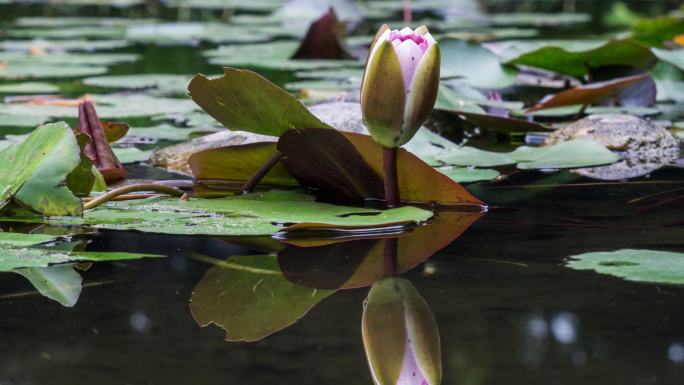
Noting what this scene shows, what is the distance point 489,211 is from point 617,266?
36 cm

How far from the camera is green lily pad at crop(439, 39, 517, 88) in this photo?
269 centimetres

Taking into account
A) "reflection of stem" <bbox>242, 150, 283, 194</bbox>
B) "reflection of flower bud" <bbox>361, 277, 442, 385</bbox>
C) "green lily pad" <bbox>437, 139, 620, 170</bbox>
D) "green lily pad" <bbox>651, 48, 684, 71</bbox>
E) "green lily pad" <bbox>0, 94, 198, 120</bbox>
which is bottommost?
"green lily pad" <bbox>0, 94, 198, 120</bbox>

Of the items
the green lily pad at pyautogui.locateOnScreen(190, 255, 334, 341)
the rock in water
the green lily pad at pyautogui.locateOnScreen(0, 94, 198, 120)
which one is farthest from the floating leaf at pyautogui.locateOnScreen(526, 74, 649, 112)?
the green lily pad at pyautogui.locateOnScreen(190, 255, 334, 341)

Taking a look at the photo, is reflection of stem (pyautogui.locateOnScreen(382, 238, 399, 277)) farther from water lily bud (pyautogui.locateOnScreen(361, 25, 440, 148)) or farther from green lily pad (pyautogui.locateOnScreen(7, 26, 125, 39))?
green lily pad (pyautogui.locateOnScreen(7, 26, 125, 39))

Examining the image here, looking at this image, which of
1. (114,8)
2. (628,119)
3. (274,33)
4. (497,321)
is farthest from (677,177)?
(114,8)

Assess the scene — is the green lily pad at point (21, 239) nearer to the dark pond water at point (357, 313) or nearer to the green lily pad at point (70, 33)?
the dark pond water at point (357, 313)

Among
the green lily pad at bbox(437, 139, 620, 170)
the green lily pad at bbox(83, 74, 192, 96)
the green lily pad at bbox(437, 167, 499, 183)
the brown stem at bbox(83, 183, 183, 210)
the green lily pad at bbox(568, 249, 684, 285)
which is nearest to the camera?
the green lily pad at bbox(568, 249, 684, 285)

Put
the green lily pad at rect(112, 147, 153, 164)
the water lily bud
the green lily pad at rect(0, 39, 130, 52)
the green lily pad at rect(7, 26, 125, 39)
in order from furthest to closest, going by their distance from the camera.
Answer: the green lily pad at rect(7, 26, 125, 39)
the green lily pad at rect(0, 39, 130, 52)
the green lily pad at rect(112, 147, 153, 164)
the water lily bud

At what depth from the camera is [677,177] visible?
167 centimetres

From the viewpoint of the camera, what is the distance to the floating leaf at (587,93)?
2164 mm

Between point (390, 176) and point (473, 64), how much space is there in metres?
1.46

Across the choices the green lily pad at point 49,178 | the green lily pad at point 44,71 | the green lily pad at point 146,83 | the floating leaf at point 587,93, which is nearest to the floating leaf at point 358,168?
the green lily pad at point 49,178

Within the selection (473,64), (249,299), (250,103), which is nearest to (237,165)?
(250,103)

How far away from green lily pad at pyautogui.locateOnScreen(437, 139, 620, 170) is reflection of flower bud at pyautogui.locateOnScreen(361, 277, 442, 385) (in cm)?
71
